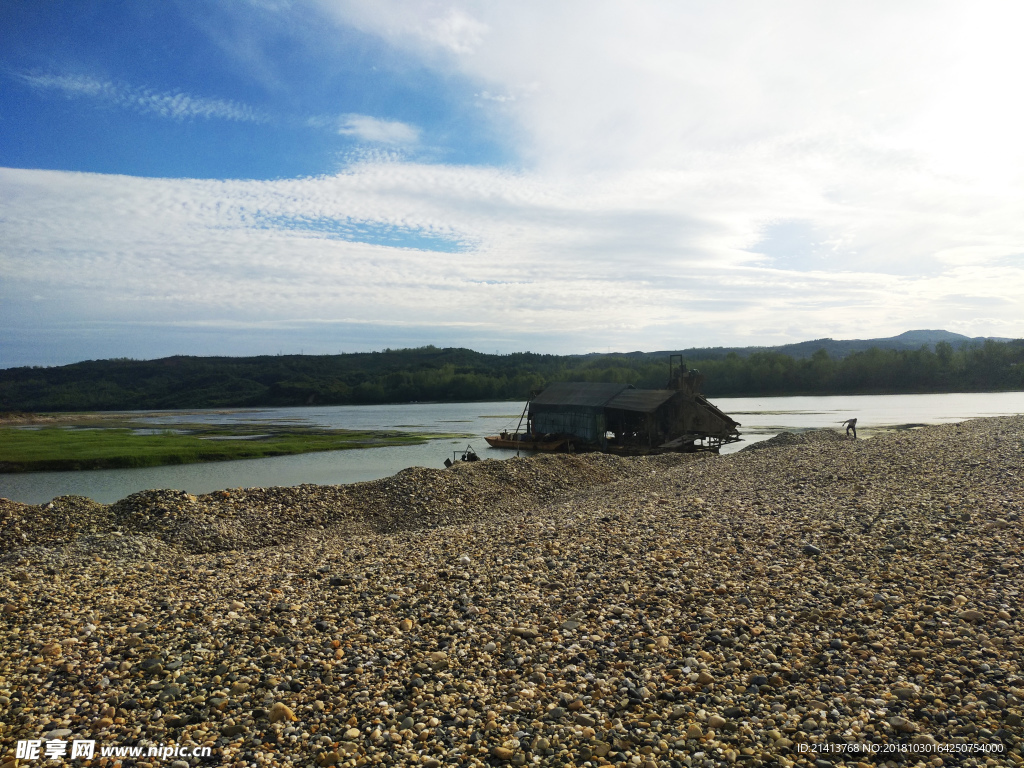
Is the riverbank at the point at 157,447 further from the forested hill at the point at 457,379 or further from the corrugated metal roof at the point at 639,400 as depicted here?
the forested hill at the point at 457,379

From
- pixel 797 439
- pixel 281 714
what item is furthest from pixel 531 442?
pixel 281 714

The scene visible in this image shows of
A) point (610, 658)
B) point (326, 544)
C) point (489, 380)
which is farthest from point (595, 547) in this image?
point (489, 380)

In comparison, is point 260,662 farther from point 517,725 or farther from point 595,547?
point 595,547

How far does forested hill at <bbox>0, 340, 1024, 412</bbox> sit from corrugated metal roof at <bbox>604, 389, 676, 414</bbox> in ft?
187

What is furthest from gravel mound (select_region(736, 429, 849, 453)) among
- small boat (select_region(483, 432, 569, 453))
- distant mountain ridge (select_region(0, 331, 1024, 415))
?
distant mountain ridge (select_region(0, 331, 1024, 415))

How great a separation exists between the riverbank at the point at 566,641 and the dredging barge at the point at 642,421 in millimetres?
26722

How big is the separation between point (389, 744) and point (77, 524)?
1594 cm

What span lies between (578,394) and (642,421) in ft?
21.9

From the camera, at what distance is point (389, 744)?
5.27m

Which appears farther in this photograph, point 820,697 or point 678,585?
point 678,585

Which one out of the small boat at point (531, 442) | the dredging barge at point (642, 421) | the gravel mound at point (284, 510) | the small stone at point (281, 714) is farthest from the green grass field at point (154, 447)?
the small stone at point (281, 714)

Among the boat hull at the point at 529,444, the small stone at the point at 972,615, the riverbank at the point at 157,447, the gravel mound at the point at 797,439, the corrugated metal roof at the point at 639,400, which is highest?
the corrugated metal roof at the point at 639,400

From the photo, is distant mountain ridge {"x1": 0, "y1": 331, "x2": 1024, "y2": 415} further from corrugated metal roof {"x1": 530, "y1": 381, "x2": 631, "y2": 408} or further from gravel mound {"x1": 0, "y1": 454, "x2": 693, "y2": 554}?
gravel mound {"x1": 0, "y1": 454, "x2": 693, "y2": 554}

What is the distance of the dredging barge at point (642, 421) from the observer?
40.1 metres
